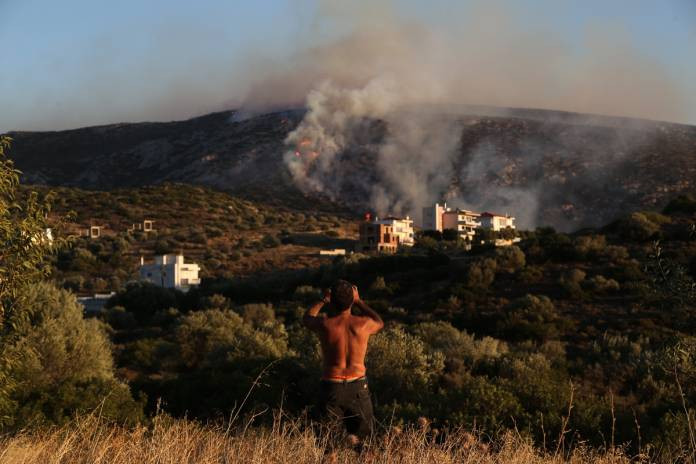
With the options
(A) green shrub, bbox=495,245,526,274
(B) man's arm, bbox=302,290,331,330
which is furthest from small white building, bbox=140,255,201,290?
(B) man's arm, bbox=302,290,331,330

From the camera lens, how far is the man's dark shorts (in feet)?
24.8

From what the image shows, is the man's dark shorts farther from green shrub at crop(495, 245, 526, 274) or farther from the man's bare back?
green shrub at crop(495, 245, 526, 274)

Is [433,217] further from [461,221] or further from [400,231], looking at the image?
[400,231]

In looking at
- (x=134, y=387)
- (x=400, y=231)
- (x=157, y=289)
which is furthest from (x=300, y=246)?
(x=134, y=387)

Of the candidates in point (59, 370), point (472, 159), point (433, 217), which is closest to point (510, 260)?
point (59, 370)

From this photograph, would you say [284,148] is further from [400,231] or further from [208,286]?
[208,286]

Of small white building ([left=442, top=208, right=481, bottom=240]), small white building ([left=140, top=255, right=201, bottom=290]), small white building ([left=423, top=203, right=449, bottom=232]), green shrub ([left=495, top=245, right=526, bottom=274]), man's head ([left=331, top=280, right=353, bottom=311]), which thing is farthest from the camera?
small white building ([left=423, top=203, right=449, bottom=232])

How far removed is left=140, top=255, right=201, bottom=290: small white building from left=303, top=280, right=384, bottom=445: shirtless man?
42.0 meters

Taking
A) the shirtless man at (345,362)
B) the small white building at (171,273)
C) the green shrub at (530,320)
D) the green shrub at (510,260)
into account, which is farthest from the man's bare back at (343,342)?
the small white building at (171,273)

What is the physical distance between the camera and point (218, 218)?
7756 centimetres

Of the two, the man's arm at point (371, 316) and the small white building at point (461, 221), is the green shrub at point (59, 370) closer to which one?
the man's arm at point (371, 316)

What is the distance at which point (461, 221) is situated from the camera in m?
76.9

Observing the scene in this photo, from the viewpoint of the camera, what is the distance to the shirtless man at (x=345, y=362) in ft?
24.8

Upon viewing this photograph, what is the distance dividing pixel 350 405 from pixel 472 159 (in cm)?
10877
